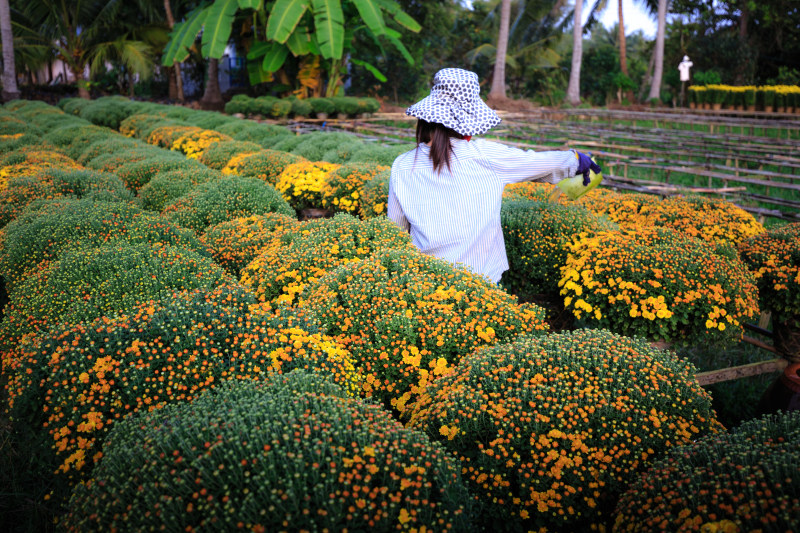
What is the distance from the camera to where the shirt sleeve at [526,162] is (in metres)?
3.44

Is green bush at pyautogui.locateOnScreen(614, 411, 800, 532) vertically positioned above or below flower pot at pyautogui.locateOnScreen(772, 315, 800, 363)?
above

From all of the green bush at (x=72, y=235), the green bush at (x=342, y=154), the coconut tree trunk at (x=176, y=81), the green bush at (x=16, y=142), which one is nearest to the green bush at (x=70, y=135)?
the green bush at (x=16, y=142)

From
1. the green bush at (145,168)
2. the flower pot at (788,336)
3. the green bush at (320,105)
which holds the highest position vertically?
the green bush at (320,105)

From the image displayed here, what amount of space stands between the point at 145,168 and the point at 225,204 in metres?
3.08

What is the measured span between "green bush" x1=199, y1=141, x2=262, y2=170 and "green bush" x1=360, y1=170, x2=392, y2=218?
4.36m

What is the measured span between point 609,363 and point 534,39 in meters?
37.0

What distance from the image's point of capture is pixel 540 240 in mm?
4832

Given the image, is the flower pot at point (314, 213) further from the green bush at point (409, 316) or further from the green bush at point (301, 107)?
the green bush at point (301, 107)

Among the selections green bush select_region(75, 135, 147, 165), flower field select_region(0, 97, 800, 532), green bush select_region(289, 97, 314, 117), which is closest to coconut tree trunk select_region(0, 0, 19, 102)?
green bush select_region(289, 97, 314, 117)

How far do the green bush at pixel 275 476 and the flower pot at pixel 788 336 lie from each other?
3.50 metres

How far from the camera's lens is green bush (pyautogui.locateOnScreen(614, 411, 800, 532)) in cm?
177

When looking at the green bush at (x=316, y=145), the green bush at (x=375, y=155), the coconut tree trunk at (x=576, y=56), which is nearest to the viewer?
the green bush at (x=375, y=155)

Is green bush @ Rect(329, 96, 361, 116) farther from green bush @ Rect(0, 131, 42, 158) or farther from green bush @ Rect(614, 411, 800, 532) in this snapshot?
green bush @ Rect(614, 411, 800, 532)

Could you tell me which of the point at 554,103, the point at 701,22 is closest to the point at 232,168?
the point at 554,103
